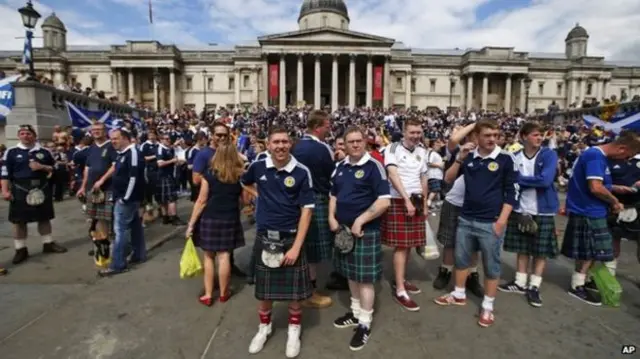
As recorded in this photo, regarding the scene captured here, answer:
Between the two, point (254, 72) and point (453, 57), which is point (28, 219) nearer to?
point (254, 72)

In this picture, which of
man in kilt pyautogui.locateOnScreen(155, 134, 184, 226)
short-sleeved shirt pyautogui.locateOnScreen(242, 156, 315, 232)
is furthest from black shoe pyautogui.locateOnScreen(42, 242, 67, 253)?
short-sleeved shirt pyautogui.locateOnScreen(242, 156, 315, 232)

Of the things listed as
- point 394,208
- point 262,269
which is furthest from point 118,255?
point 394,208

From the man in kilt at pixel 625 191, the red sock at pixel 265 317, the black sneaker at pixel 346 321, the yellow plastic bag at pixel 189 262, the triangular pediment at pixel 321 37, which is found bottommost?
the black sneaker at pixel 346 321

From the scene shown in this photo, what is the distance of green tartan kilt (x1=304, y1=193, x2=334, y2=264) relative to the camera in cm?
423

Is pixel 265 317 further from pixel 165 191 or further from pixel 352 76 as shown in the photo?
pixel 352 76

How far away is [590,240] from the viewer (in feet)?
13.9

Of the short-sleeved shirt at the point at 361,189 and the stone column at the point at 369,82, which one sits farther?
the stone column at the point at 369,82

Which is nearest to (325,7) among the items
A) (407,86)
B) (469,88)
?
(407,86)

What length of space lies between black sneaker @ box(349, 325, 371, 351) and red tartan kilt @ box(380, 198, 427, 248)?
1.07m

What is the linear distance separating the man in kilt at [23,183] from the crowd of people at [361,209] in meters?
0.02

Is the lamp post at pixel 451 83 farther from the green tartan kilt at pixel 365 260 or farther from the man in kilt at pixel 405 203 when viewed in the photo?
the green tartan kilt at pixel 365 260

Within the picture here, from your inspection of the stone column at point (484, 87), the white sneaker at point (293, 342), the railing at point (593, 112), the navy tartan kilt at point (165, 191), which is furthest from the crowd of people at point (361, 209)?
the stone column at point (484, 87)

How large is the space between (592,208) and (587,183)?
0.32m

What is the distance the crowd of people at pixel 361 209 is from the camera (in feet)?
10.5
